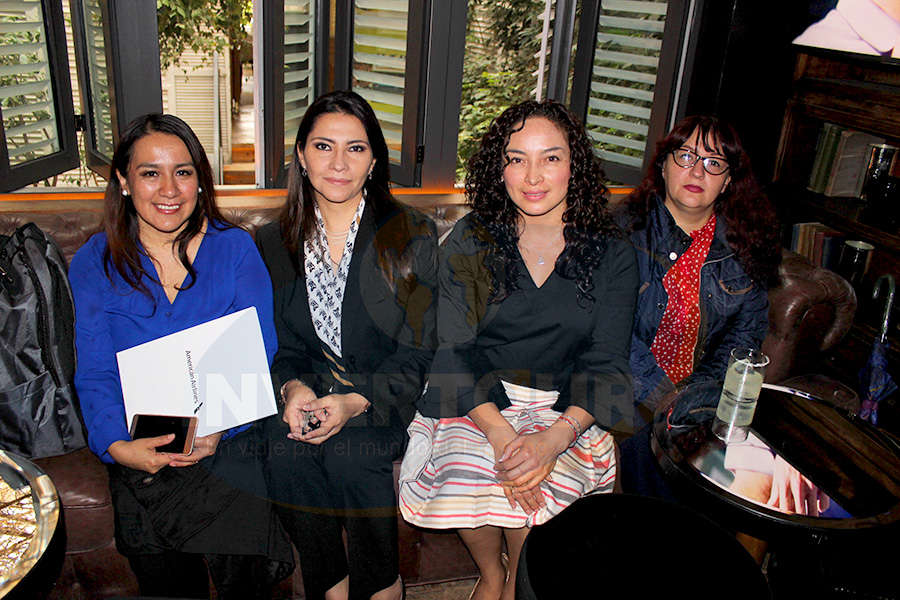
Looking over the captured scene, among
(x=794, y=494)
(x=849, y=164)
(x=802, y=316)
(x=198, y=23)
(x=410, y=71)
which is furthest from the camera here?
(x=198, y=23)

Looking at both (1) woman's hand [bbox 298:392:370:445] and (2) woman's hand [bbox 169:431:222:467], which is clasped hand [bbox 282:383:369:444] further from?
(2) woman's hand [bbox 169:431:222:467]

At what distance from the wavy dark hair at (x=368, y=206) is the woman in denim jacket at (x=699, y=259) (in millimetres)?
675

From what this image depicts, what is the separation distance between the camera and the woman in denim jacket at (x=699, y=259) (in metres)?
1.87

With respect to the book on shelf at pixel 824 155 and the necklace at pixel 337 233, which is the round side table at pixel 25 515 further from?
the book on shelf at pixel 824 155

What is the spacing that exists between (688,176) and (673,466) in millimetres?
828

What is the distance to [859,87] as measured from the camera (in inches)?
102

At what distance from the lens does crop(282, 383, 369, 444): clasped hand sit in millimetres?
1608

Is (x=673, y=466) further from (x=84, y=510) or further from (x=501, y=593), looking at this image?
(x=84, y=510)

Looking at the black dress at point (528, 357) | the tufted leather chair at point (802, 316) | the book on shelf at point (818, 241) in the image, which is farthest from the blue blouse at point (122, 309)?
the book on shelf at point (818, 241)

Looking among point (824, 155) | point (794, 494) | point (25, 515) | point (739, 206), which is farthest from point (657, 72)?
point (25, 515)

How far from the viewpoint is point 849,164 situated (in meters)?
2.80

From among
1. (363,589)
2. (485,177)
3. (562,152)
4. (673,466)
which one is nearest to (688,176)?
(562,152)

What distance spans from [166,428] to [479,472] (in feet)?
2.36

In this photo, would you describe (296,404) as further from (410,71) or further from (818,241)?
(818,241)
